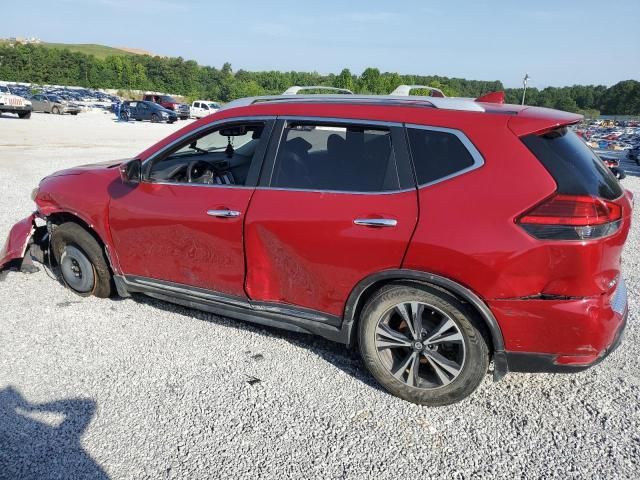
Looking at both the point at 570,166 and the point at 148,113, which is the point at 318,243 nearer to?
the point at 570,166

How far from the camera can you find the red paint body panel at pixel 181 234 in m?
3.29

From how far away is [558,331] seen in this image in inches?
99.5

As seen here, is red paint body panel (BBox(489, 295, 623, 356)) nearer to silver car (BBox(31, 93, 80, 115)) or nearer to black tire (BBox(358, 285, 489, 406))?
black tire (BBox(358, 285, 489, 406))

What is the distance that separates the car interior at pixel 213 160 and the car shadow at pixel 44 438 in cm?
167

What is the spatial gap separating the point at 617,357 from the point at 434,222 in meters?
1.95

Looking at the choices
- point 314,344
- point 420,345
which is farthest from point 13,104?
point 420,345

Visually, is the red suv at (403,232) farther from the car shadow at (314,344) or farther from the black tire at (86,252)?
the black tire at (86,252)

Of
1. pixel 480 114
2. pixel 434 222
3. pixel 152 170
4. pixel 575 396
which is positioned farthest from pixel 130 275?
pixel 575 396

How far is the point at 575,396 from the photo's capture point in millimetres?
3020

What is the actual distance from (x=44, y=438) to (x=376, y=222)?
7.05ft

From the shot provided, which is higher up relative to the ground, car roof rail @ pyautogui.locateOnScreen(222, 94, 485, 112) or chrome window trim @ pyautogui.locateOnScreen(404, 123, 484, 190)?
car roof rail @ pyautogui.locateOnScreen(222, 94, 485, 112)

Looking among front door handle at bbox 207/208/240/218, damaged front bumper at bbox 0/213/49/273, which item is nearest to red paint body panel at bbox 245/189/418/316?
front door handle at bbox 207/208/240/218

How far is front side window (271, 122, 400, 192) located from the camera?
2.88 meters

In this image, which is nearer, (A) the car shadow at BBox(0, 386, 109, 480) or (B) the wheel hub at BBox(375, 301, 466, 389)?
(A) the car shadow at BBox(0, 386, 109, 480)
